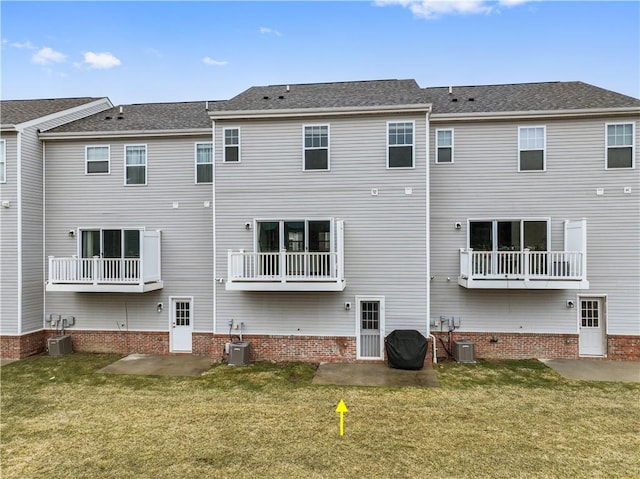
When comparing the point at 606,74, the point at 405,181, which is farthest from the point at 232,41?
the point at 606,74

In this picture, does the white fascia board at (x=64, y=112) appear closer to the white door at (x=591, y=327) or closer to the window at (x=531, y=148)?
the window at (x=531, y=148)

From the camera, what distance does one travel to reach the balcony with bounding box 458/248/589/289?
387 inches

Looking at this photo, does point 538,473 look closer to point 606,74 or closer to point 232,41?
point 606,74

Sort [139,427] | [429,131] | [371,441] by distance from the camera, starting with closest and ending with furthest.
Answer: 1. [371,441]
2. [139,427]
3. [429,131]

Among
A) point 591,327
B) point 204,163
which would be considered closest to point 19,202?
point 204,163

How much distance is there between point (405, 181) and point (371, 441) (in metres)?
6.94

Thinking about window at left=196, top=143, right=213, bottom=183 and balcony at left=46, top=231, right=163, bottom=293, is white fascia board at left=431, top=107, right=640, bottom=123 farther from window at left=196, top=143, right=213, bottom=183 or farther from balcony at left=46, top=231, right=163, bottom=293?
balcony at left=46, top=231, right=163, bottom=293

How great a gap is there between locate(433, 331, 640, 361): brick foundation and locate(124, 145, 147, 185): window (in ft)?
38.0

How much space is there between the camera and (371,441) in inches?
239

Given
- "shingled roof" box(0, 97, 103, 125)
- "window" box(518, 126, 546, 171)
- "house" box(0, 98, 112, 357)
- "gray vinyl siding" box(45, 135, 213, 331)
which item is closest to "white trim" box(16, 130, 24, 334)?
"house" box(0, 98, 112, 357)

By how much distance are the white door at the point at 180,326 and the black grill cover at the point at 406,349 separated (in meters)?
6.70

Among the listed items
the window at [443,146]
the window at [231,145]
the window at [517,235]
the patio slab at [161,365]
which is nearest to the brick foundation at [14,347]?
the patio slab at [161,365]

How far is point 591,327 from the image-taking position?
10852 millimetres

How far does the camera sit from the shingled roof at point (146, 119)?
469 inches
